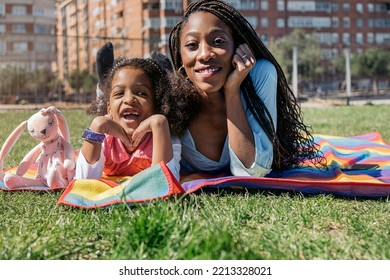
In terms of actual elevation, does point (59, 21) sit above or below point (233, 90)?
above

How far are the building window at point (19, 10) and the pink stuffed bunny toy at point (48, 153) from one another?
19270 mm

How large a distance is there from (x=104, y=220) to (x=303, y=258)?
0.76 meters

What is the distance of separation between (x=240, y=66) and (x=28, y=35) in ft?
55.7

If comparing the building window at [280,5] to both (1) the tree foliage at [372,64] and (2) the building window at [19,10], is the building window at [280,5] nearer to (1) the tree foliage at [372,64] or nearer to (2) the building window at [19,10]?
(1) the tree foliage at [372,64]

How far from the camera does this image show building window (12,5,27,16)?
20920 millimetres

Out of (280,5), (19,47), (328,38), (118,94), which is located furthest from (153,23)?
(118,94)

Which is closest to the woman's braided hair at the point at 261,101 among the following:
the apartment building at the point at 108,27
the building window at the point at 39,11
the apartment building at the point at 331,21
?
the apartment building at the point at 108,27

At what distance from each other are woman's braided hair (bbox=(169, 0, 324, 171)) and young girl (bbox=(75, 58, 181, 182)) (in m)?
0.21

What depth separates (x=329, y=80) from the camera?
44.6 m

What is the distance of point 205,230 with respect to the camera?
172 centimetres

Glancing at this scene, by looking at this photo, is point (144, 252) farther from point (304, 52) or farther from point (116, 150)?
point (304, 52)

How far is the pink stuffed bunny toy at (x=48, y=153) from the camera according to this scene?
2746mm

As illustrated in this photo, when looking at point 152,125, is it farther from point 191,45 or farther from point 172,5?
point 172,5
